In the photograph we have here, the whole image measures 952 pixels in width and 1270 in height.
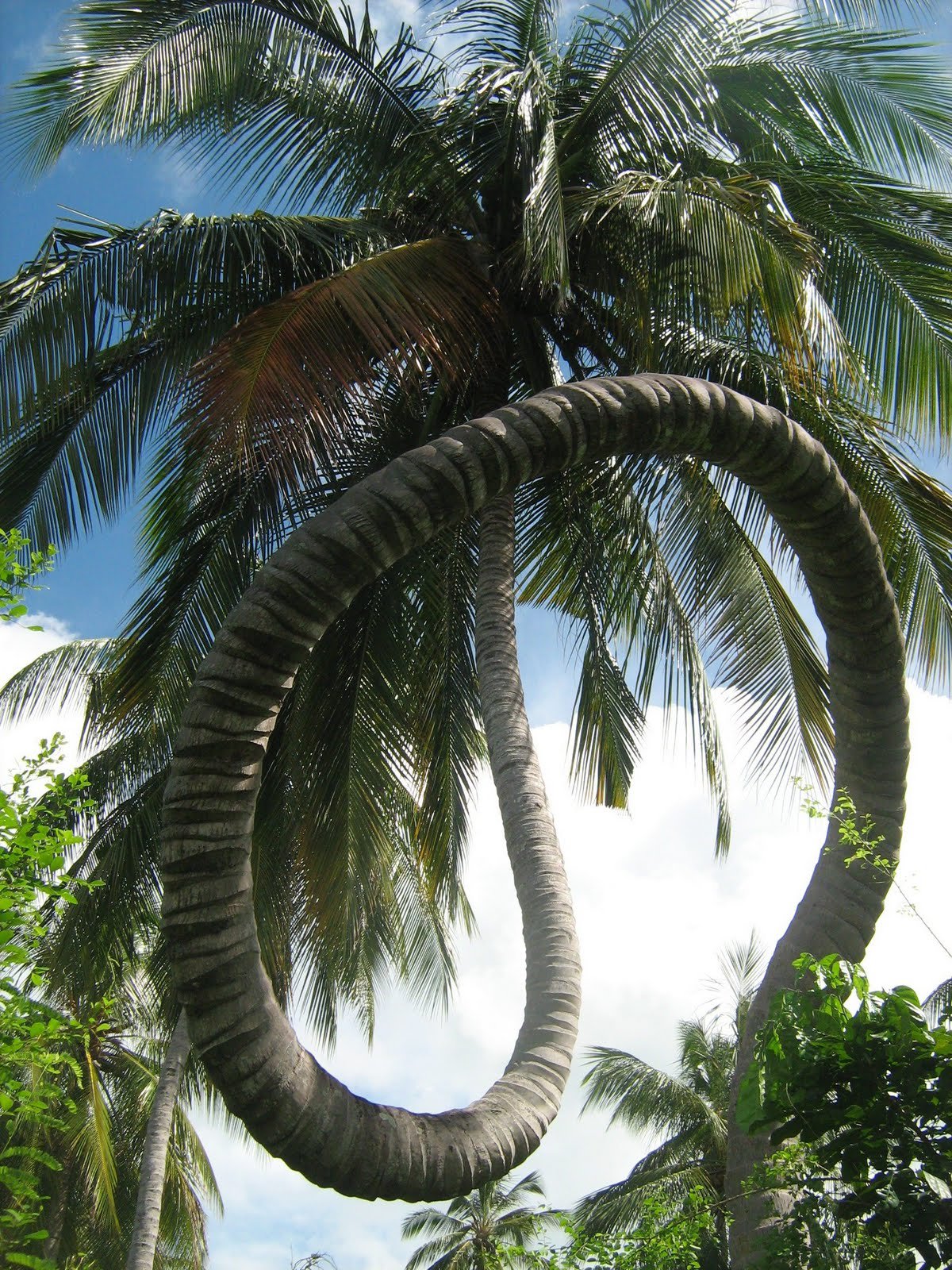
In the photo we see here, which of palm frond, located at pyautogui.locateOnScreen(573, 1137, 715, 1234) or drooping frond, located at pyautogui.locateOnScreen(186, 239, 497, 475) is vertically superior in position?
drooping frond, located at pyautogui.locateOnScreen(186, 239, 497, 475)

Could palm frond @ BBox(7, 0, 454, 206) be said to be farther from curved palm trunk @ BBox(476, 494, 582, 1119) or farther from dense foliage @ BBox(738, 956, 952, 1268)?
dense foliage @ BBox(738, 956, 952, 1268)

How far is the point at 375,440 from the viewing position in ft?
24.3

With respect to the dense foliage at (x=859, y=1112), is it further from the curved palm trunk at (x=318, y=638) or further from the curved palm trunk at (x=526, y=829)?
the curved palm trunk at (x=526, y=829)

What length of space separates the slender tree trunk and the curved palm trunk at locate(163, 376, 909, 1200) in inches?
331

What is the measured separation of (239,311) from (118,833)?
4.55 meters

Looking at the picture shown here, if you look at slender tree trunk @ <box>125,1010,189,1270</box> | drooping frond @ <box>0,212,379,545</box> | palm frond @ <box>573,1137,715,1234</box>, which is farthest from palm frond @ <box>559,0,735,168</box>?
palm frond @ <box>573,1137,715,1234</box>

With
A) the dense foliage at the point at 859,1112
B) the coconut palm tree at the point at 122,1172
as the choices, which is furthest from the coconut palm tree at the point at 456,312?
the coconut palm tree at the point at 122,1172

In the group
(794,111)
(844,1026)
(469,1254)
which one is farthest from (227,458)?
(469,1254)

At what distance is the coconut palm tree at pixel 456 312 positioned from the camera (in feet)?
19.6

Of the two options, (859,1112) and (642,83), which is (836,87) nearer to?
(642,83)

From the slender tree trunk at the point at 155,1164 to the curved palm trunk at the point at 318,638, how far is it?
8411 millimetres

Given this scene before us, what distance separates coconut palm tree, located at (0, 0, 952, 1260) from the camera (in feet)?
19.6

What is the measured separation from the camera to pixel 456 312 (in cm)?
584

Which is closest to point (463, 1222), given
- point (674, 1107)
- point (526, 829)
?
point (674, 1107)
